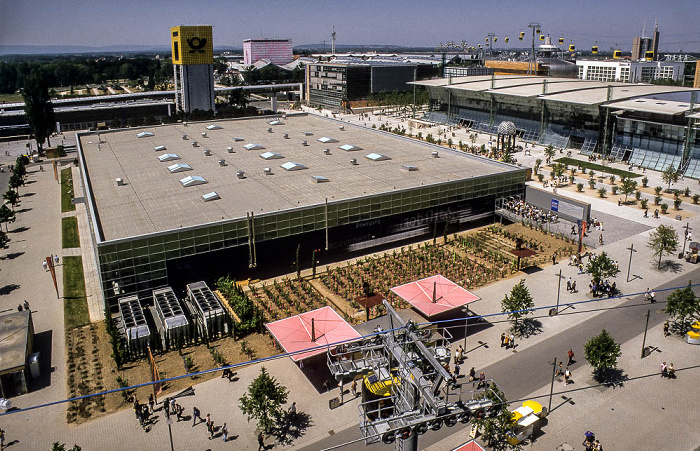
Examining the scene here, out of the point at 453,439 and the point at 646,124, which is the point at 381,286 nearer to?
the point at 453,439

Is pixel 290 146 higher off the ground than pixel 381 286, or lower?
higher

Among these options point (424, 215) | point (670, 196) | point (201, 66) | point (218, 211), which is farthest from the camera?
point (201, 66)

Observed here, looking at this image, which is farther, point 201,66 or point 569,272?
point 201,66

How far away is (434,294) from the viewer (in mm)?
29703

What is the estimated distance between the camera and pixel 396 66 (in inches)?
4931

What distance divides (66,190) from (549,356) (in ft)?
170

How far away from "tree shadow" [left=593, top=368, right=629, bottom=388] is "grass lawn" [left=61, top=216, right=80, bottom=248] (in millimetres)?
37823

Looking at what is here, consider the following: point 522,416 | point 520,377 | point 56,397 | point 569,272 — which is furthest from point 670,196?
point 56,397

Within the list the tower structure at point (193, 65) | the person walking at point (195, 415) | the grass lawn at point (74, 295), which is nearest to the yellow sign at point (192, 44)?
the tower structure at point (193, 65)

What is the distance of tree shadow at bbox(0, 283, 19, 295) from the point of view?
113 feet

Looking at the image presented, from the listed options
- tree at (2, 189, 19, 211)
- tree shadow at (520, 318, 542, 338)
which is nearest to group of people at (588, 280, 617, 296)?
tree shadow at (520, 318, 542, 338)

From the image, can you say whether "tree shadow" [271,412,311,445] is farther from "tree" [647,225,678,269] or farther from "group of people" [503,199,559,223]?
"group of people" [503,199,559,223]

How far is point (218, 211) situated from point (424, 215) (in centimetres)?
1583

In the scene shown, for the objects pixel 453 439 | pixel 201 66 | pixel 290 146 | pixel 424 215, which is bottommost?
pixel 453 439
